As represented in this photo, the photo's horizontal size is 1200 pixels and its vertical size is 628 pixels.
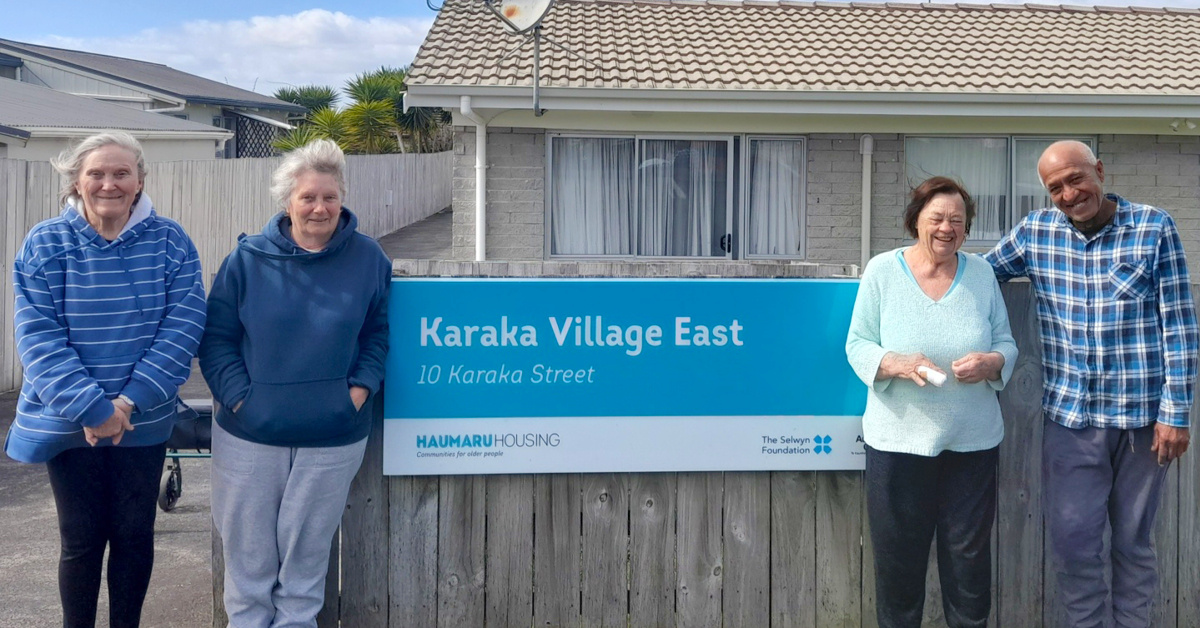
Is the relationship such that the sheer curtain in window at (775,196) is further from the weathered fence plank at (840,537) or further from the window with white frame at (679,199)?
the weathered fence plank at (840,537)

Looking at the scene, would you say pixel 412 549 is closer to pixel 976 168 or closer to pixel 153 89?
pixel 976 168

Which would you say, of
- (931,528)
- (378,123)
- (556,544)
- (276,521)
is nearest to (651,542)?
(556,544)

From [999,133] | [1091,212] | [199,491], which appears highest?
[999,133]

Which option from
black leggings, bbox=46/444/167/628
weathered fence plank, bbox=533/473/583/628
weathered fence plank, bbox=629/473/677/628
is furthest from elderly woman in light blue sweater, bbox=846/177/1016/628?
black leggings, bbox=46/444/167/628

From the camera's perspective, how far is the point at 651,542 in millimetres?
4480

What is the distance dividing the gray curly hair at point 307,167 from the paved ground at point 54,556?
199cm

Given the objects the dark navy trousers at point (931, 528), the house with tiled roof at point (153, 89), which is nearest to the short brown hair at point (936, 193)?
the dark navy trousers at point (931, 528)

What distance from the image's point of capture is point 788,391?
443 cm

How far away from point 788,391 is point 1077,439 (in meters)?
1.01

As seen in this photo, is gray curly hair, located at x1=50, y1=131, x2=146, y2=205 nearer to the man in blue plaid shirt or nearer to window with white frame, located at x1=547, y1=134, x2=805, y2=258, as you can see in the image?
the man in blue plaid shirt

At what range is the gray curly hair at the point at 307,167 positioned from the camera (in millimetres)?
3828

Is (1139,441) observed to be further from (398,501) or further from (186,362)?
(186,362)

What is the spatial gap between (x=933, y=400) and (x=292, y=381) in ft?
6.86

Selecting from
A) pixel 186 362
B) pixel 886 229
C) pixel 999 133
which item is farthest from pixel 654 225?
pixel 186 362
